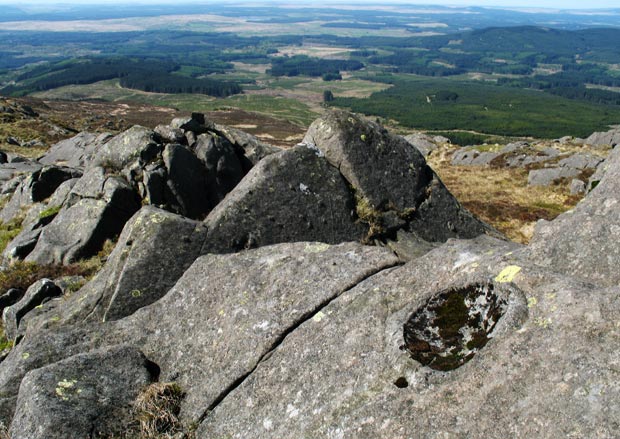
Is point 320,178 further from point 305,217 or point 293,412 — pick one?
point 293,412

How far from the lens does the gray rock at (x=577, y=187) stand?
5131 cm

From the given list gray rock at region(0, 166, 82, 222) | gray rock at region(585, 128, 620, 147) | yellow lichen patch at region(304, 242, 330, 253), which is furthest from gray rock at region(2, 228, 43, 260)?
gray rock at region(585, 128, 620, 147)

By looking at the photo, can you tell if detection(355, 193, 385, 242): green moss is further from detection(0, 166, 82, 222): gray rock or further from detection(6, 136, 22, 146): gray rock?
detection(6, 136, 22, 146): gray rock

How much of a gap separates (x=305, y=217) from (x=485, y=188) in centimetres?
4438

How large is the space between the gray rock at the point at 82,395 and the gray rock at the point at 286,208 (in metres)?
4.77

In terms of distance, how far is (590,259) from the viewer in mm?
10555

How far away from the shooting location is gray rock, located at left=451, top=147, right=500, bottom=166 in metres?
78.9

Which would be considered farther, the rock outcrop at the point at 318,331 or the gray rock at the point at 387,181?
the gray rock at the point at 387,181

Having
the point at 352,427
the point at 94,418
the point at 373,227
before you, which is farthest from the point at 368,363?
the point at 373,227

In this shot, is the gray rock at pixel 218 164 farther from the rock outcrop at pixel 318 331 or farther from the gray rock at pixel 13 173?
the gray rock at pixel 13 173

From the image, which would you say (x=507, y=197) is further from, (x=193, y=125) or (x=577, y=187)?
(x=193, y=125)

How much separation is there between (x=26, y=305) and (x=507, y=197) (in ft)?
151

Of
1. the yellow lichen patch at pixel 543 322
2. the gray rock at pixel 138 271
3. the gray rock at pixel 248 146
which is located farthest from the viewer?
the gray rock at pixel 248 146

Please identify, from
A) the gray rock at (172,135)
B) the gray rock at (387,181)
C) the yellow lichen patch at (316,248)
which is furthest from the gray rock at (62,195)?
the yellow lichen patch at (316,248)
